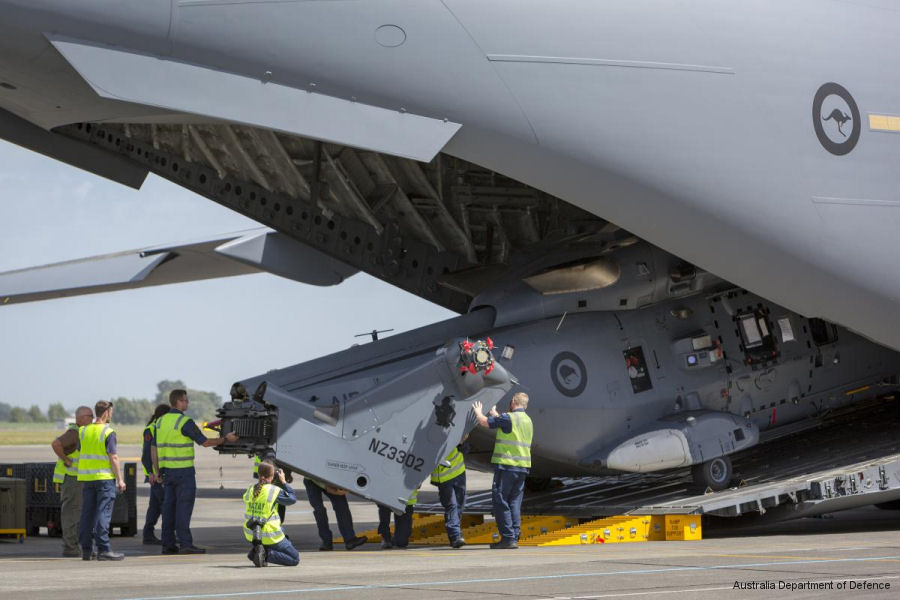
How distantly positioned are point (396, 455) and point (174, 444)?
237 centimetres

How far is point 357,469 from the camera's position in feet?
40.9

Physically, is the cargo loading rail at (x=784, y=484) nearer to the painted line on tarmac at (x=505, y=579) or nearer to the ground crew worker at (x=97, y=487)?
the painted line on tarmac at (x=505, y=579)

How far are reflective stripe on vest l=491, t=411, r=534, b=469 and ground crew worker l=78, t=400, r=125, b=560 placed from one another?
12.8 feet

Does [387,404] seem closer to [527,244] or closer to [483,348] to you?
[483,348]

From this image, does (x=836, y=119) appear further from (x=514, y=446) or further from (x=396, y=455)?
(x=396, y=455)

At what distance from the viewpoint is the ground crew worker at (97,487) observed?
1126cm

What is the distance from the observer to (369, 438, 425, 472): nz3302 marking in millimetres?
12578

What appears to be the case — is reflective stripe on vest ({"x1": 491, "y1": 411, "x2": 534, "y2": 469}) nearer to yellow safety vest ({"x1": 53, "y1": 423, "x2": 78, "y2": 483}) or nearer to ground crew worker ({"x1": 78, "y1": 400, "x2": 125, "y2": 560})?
ground crew worker ({"x1": 78, "y1": 400, "x2": 125, "y2": 560})

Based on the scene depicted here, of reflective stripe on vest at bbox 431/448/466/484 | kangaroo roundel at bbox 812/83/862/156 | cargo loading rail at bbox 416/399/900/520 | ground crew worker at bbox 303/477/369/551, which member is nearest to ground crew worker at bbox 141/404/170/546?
ground crew worker at bbox 303/477/369/551

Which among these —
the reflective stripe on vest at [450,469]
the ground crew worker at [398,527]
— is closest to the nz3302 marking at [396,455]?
the reflective stripe on vest at [450,469]

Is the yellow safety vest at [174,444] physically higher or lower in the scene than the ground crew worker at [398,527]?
higher

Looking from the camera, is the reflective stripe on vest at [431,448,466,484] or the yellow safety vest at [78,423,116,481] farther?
the reflective stripe on vest at [431,448,466,484]

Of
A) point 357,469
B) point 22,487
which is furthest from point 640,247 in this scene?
point 22,487

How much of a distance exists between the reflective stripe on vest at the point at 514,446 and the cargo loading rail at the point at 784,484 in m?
1.55
